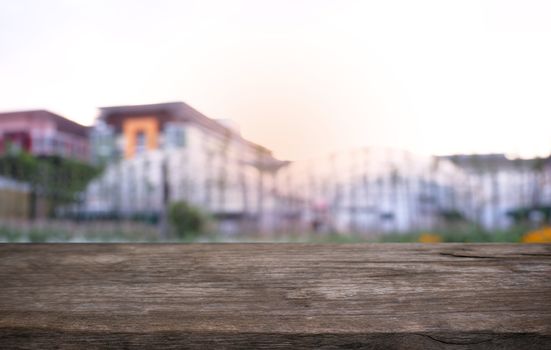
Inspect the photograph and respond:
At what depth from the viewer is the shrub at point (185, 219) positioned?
342 centimetres

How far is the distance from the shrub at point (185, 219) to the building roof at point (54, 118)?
36.6 inches

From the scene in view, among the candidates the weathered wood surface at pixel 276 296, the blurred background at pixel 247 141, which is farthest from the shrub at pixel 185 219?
the weathered wood surface at pixel 276 296

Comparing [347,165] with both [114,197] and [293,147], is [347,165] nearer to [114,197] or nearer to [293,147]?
[293,147]

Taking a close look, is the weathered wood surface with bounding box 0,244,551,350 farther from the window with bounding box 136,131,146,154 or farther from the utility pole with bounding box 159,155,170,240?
the window with bounding box 136,131,146,154

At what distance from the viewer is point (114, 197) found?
3602 millimetres

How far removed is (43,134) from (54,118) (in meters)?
0.21

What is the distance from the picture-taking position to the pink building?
11.6 feet

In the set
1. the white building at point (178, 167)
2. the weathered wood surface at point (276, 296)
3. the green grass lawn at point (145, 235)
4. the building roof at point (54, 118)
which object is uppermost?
the building roof at point (54, 118)

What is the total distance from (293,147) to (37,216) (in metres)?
1.98

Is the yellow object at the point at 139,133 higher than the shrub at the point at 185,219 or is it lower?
higher

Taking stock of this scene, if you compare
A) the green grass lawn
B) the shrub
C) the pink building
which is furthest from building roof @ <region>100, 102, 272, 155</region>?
the green grass lawn

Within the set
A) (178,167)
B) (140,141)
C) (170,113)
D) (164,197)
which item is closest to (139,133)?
(140,141)

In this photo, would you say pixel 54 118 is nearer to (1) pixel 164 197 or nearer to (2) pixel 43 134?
(2) pixel 43 134

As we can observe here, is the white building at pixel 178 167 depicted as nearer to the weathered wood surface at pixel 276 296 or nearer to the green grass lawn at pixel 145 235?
the green grass lawn at pixel 145 235
